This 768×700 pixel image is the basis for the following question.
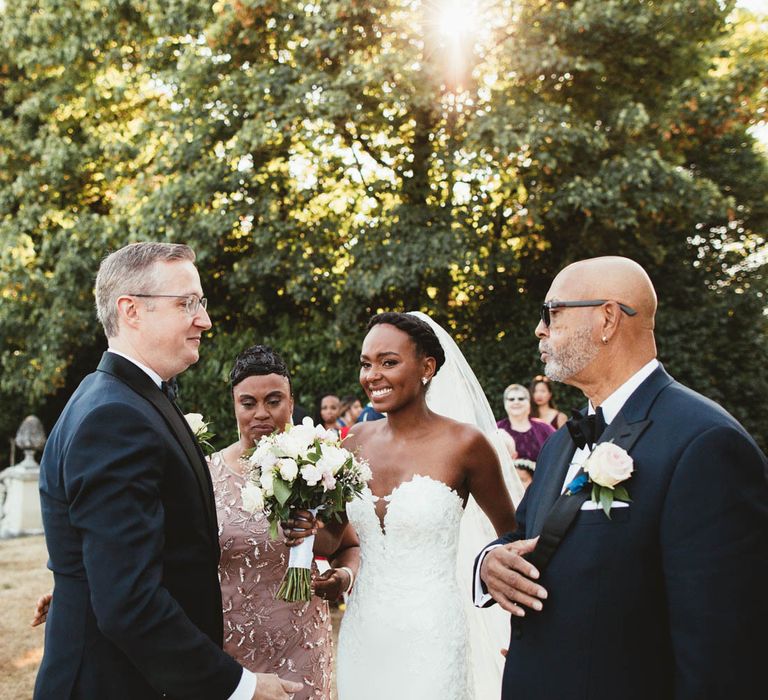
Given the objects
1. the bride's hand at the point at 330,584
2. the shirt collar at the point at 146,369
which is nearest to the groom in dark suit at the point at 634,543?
the bride's hand at the point at 330,584

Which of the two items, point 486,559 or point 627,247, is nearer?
point 486,559

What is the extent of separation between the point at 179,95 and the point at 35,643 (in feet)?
31.0

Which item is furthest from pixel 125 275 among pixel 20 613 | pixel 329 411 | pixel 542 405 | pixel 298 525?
pixel 329 411

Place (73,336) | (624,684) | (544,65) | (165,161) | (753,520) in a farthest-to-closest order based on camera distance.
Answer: (73,336), (165,161), (544,65), (624,684), (753,520)

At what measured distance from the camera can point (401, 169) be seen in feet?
43.2

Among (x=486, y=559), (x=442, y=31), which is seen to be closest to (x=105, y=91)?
(x=442, y=31)

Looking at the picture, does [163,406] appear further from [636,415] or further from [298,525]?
[636,415]

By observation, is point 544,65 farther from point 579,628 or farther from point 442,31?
point 579,628

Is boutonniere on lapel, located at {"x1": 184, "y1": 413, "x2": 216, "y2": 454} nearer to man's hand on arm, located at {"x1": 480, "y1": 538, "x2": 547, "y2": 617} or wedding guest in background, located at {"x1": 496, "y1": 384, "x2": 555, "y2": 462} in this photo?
man's hand on arm, located at {"x1": 480, "y1": 538, "x2": 547, "y2": 617}

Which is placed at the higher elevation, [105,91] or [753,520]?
[105,91]

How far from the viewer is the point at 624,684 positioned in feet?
7.14

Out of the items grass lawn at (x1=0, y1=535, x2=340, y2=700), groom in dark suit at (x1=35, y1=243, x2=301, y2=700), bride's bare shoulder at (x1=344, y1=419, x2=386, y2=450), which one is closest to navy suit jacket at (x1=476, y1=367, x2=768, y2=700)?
groom in dark suit at (x1=35, y1=243, x2=301, y2=700)

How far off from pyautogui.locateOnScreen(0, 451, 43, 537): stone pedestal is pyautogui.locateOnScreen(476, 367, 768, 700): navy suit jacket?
46.8ft

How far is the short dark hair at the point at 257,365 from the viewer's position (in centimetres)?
398
